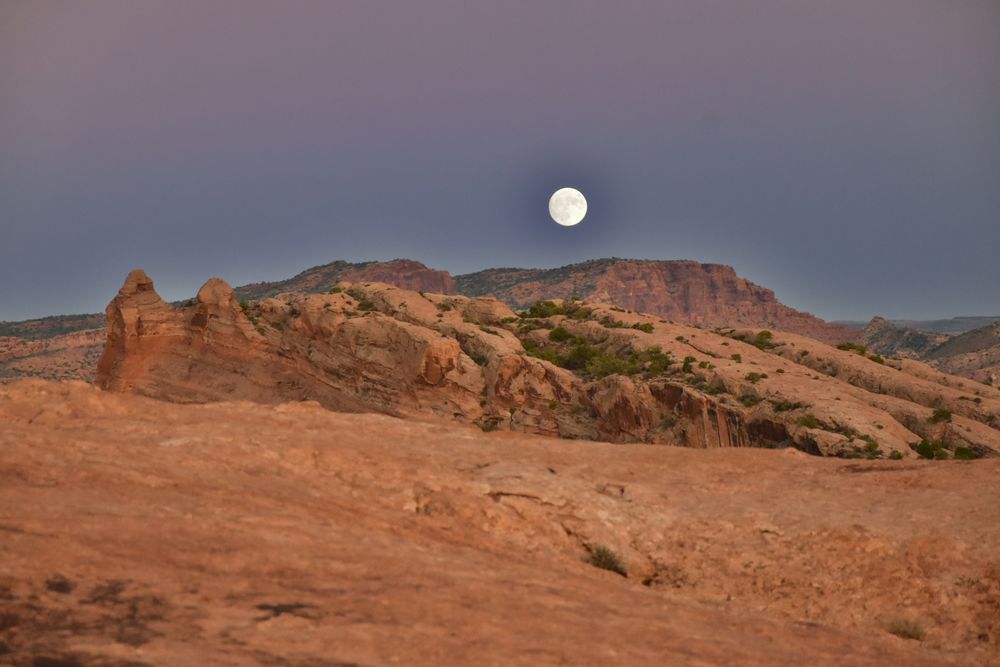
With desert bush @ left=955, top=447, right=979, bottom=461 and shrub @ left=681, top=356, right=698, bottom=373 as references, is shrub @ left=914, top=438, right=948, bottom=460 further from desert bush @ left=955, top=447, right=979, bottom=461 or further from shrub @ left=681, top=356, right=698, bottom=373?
shrub @ left=681, top=356, right=698, bottom=373

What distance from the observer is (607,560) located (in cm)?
1315

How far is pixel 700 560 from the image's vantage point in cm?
1348

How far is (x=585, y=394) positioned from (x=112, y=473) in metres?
40.3

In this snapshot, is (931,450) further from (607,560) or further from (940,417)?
(607,560)

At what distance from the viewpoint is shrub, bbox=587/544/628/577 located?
13.1 meters

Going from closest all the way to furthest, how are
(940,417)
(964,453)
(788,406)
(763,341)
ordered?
(964,453) → (940,417) → (788,406) → (763,341)

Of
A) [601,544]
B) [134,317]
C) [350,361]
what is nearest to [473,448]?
[601,544]

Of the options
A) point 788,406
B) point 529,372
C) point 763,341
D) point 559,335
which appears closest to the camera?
point 788,406

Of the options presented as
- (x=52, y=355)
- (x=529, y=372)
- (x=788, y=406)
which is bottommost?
(x=788, y=406)

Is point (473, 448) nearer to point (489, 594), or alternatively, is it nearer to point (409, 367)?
point (489, 594)

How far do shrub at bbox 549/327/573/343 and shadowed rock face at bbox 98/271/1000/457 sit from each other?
65 cm

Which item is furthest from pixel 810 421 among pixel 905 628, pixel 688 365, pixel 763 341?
pixel 905 628

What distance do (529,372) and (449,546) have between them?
131 feet

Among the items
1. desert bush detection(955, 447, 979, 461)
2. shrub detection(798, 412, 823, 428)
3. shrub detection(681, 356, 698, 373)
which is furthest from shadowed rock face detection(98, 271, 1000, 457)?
desert bush detection(955, 447, 979, 461)
